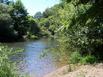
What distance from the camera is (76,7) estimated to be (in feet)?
67.6

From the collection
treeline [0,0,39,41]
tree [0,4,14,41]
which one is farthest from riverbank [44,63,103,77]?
treeline [0,0,39,41]

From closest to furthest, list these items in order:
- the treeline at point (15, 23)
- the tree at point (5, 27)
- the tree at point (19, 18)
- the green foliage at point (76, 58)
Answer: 1. the green foliage at point (76, 58)
2. the tree at point (5, 27)
3. the treeline at point (15, 23)
4. the tree at point (19, 18)

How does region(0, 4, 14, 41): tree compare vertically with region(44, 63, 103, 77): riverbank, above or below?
above

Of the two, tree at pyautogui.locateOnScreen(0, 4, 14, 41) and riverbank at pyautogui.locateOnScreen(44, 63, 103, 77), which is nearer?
riverbank at pyautogui.locateOnScreen(44, 63, 103, 77)

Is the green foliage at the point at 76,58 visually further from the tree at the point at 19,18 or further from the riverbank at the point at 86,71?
the tree at the point at 19,18

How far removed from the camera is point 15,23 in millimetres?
67000

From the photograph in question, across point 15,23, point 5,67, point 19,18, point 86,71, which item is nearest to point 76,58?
point 86,71

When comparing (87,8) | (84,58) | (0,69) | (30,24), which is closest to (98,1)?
(87,8)

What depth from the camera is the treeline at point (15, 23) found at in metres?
58.6

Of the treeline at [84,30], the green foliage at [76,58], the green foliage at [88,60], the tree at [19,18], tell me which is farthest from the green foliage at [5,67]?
the tree at [19,18]

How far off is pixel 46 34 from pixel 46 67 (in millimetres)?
60175

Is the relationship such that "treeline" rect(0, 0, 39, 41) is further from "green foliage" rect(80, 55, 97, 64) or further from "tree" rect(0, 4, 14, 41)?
"green foliage" rect(80, 55, 97, 64)

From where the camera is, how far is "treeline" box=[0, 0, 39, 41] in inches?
2306

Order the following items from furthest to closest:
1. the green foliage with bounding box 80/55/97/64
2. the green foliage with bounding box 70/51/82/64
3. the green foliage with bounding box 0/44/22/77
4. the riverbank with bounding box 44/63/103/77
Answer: the green foliage with bounding box 70/51/82/64, the green foliage with bounding box 80/55/97/64, the riverbank with bounding box 44/63/103/77, the green foliage with bounding box 0/44/22/77
